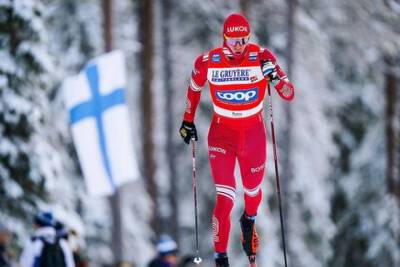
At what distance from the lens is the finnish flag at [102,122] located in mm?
17641

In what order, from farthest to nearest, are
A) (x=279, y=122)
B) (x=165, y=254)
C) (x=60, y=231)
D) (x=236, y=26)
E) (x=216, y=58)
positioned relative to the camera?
1. (x=279, y=122)
2. (x=165, y=254)
3. (x=60, y=231)
4. (x=216, y=58)
5. (x=236, y=26)

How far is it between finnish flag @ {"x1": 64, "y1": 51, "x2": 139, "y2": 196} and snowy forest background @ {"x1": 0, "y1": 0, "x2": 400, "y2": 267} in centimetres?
328

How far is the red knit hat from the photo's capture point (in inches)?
308

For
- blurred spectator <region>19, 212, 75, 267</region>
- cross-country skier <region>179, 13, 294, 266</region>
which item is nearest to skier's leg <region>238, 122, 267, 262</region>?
cross-country skier <region>179, 13, 294, 266</region>

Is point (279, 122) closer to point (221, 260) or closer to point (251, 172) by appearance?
point (251, 172)

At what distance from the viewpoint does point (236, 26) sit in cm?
786

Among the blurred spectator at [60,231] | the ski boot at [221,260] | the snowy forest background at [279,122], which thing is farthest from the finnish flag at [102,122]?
the ski boot at [221,260]

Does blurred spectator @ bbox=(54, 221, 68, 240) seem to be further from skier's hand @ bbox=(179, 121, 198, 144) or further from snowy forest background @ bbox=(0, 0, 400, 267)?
snowy forest background @ bbox=(0, 0, 400, 267)

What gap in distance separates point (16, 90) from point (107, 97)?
2.28 m

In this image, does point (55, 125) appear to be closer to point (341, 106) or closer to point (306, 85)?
point (306, 85)

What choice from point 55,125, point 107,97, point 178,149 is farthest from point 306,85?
point 107,97

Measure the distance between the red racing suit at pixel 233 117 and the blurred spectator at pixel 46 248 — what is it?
3.16 m

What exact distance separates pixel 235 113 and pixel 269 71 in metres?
0.49

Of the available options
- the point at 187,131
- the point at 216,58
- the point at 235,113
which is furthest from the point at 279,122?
the point at 216,58
